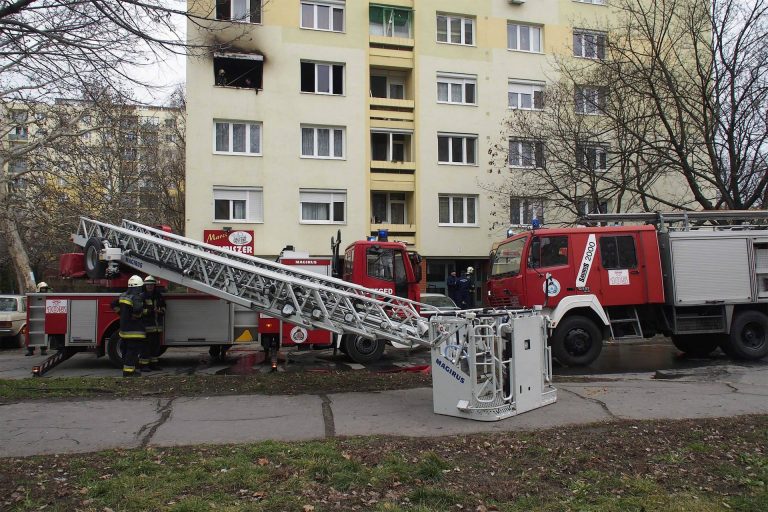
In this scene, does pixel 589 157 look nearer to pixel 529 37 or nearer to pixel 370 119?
pixel 370 119

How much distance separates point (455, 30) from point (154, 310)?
1923 cm

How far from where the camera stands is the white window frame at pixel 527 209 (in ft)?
68.0

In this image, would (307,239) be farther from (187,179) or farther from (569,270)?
(569,270)

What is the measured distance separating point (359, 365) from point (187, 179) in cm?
1291

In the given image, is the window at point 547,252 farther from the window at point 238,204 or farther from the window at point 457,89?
the window at point 457,89

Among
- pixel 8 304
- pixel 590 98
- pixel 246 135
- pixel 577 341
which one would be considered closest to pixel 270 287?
pixel 577 341

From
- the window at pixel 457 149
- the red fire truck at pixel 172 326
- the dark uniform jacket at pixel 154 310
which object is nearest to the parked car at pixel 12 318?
the red fire truck at pixel 172 326

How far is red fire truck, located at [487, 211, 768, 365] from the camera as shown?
35.2ft

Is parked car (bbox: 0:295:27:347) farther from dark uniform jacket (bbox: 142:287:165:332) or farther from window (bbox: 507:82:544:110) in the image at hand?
window (bbox: 507:82:544:110)

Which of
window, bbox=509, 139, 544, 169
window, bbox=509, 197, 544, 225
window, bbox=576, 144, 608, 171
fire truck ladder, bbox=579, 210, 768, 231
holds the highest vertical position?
window, bbox=509, 139, 544, 169

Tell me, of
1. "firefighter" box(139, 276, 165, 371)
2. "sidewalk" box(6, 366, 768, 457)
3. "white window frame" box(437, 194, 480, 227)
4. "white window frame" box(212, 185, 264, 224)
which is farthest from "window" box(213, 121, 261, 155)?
"sidewalk" box(6, 366, 768, 457)

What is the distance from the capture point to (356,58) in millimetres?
23156

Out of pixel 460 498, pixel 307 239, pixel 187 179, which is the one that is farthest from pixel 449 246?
pixel 460 498

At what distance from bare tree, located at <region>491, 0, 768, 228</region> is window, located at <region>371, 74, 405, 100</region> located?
6538 mm
